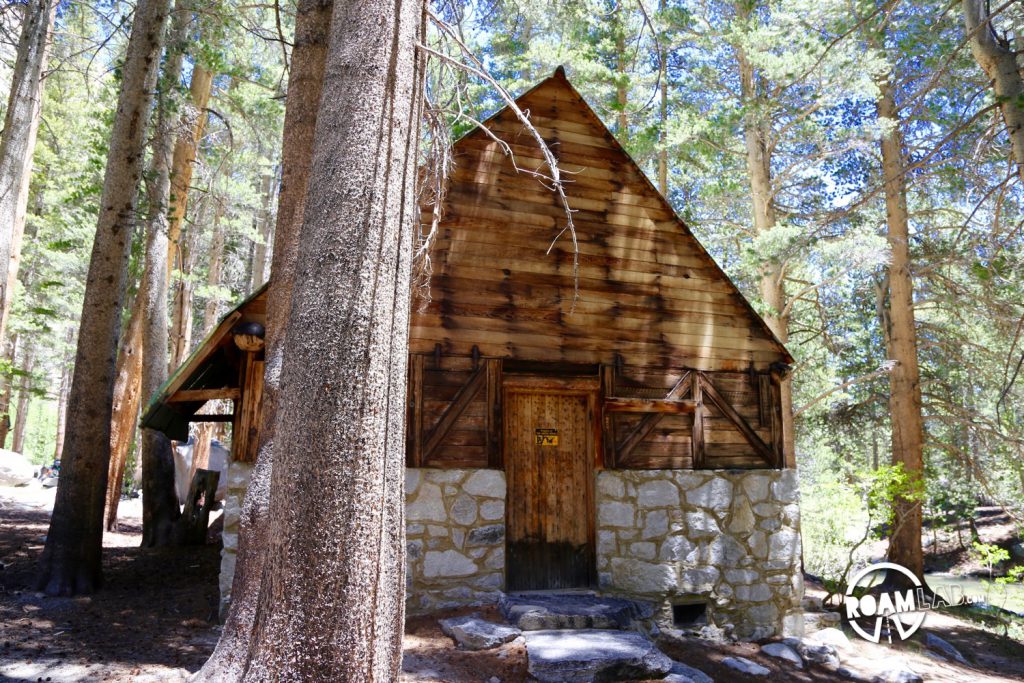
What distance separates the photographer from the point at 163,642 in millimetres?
5648

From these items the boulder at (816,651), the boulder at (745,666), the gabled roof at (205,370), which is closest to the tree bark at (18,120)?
the gabled roof at (205,370)

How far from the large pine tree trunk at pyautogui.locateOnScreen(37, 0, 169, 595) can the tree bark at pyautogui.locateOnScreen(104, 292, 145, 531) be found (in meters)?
3.97

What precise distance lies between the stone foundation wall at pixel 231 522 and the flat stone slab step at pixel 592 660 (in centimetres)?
275

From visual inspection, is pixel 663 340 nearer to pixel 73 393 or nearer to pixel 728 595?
pixel 728 595

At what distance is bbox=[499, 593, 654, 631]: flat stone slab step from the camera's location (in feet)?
21.4

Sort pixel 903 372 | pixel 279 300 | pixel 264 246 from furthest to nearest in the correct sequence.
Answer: pixel 264 246 → pixel 903 372 → pixel 279 300

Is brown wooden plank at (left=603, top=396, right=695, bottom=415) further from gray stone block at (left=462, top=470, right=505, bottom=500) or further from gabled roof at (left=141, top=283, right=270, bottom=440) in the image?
gabled roof at (left=141, top=283, right=270, bottom=440)

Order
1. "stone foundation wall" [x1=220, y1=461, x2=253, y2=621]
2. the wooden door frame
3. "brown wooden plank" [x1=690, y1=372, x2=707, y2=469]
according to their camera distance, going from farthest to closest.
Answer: "brown wooden plank" [x1=690, y1=372, x2=707, y2=469]
the wooden door frame
"stone foundation wall" [x1=220, y1=461, x2=253, y2=621]

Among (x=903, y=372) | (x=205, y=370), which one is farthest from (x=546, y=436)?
(x=903, y=372)

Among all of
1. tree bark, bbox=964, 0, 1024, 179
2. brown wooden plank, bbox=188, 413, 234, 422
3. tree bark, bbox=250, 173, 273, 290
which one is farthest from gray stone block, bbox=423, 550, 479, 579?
tree bark, bbox=250, 173, 273, 290

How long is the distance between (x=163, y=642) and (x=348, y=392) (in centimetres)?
390

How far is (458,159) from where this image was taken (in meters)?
7.83

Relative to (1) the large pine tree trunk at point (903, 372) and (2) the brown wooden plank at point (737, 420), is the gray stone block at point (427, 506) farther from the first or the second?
(1) the large pine tree trunk at point (903, 372)

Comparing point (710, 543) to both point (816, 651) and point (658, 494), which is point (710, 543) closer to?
point (658, 494)
